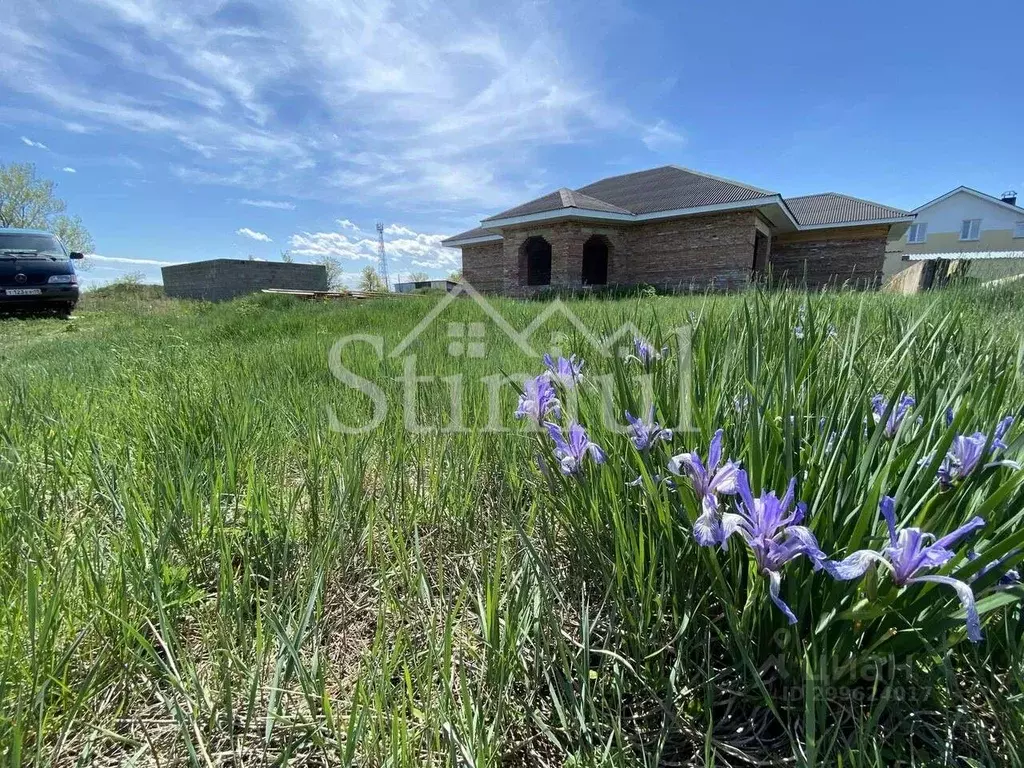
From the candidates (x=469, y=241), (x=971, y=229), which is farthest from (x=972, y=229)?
(x=469, y=241)

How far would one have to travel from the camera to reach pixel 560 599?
0.85 m

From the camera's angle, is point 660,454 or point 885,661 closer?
point 885,661

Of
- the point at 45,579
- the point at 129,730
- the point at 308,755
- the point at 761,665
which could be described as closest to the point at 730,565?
the point at 761,665

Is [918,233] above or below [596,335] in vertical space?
above

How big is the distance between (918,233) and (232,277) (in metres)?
44.9

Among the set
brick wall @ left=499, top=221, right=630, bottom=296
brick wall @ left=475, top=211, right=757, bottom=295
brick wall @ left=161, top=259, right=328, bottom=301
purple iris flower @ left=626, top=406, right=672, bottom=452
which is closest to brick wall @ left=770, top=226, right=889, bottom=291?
brick wall @ left=475, top=211, right=757, bottom=295

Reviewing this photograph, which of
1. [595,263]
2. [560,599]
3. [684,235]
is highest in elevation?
[684,235]

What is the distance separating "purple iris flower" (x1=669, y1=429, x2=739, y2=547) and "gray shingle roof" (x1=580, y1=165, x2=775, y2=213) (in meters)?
14.7

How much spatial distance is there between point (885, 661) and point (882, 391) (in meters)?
0.79

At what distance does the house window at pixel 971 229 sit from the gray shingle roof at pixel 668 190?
28249 mm

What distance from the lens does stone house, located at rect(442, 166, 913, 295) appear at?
13703 millimetres

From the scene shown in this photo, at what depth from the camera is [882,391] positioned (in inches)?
47.1

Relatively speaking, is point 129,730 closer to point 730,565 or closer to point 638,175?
point 730,565

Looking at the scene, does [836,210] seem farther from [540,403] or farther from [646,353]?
[540,403]
